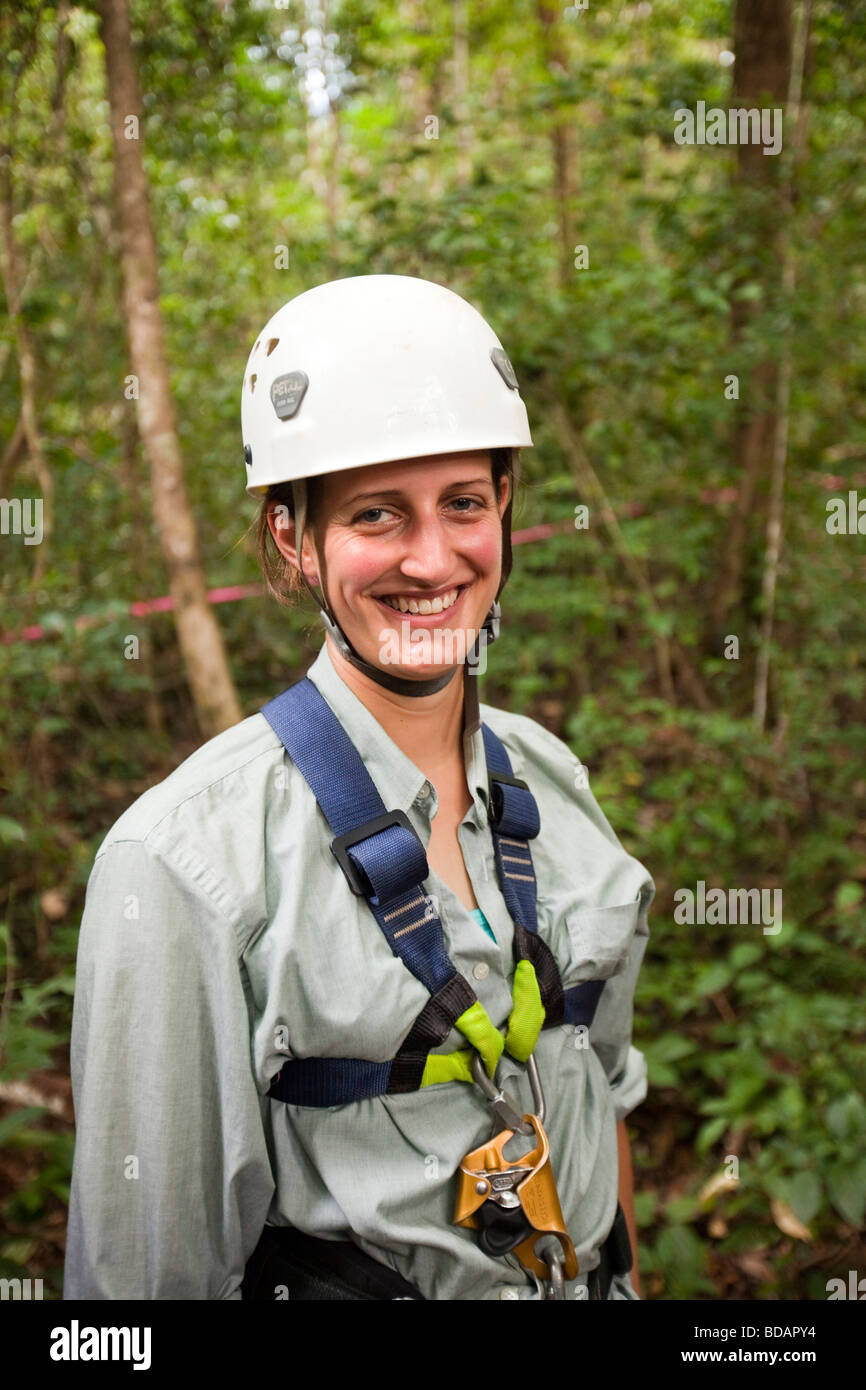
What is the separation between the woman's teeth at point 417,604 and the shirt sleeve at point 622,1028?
28.4 inches

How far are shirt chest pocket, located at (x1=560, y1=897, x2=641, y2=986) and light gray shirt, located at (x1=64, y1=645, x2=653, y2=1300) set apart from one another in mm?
132

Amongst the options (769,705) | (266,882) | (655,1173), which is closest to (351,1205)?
(266,882)

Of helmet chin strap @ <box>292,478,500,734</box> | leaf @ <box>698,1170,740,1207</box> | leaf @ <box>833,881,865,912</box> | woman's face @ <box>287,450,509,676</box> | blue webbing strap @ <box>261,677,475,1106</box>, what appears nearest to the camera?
blue webbing strap @ <box>261,677,475,1106</box>

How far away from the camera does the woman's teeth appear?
5.36 feet

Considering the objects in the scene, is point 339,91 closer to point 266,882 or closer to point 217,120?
point 217,120

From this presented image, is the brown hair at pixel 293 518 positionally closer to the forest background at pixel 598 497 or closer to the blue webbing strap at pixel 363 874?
the blue webbing strap at pixel 363 874

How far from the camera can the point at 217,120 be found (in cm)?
513

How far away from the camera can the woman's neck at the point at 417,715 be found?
1730 mm

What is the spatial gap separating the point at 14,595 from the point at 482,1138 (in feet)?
12.2

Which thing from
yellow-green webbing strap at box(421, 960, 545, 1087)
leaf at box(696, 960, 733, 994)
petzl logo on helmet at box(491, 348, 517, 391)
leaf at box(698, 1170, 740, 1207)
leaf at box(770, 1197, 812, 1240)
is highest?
petzl logo on helmet at box(491, 348, 517, 391)

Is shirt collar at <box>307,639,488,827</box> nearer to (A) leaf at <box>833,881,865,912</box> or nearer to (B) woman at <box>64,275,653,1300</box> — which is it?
(B) woman at <box>64,275,653,1300</box>

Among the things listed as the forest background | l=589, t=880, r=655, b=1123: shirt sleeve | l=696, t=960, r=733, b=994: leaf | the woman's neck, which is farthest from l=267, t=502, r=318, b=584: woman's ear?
l=696, t=960, r=733, b=994: leaf

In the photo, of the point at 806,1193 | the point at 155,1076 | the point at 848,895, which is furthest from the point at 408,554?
the point at 848,895

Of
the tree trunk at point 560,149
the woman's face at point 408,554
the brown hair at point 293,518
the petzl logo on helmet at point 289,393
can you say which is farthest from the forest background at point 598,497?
the woman's face at point 408,554
